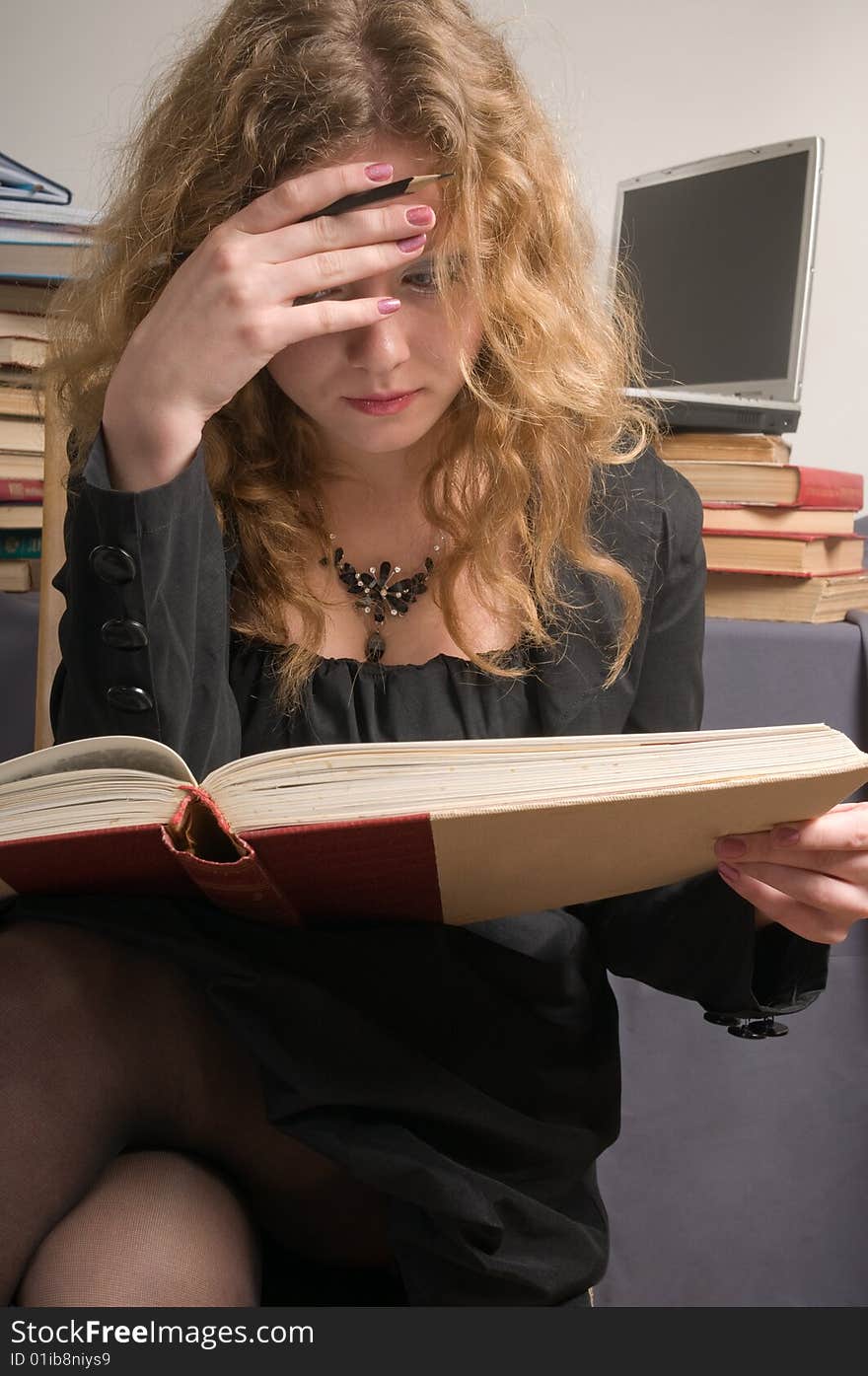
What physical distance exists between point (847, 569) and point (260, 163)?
31.7 inches

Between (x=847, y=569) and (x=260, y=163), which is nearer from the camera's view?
(x=260, y=163)

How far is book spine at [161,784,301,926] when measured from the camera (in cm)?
51

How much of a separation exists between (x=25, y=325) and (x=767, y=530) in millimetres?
811

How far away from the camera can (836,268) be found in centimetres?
196

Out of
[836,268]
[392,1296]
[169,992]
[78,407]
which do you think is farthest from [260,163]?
[836,268]

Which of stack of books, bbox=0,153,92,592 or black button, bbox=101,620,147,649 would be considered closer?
black button, bbox=101,620,147,649

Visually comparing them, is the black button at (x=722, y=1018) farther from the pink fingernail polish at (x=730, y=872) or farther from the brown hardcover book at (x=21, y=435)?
the brown hardcover book at (x=21, y=435)

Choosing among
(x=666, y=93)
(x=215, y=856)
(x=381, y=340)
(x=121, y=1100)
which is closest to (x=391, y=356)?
(x=381, y=340)

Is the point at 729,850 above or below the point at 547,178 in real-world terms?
below

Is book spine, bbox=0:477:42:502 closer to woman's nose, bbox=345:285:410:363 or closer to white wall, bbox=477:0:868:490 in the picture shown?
woman's nose, bbox=345:285:410:363

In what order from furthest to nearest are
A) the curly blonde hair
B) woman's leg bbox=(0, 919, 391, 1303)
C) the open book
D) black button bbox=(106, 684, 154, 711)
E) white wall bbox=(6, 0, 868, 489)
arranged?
white wall bbox=(6, 0, 868, 489) → the curly blonde hair → black button bbox=(106, 684, 154, 711) → woman's leg bbox=(0, 919, 391, 1303) → the open book

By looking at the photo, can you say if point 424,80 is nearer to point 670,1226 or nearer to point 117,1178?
point 117,1178

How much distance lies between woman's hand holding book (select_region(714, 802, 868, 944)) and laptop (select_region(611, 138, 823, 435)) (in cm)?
72

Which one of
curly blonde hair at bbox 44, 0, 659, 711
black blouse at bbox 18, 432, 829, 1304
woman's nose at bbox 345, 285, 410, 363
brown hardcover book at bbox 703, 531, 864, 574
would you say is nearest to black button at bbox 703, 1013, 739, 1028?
black blouse at bbox 18, 432, 829, 1304
